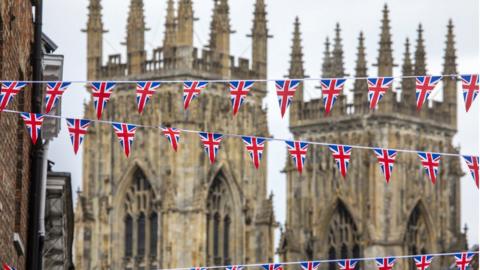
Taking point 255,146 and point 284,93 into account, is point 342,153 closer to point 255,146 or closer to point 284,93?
point 255,146

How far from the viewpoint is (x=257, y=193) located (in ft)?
283

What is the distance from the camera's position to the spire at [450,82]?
93750 millimetres

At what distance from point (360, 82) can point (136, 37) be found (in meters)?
9.20

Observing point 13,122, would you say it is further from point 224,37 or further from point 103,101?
point 224,37

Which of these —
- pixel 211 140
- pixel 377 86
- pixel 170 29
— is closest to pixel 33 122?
pixel 211 140

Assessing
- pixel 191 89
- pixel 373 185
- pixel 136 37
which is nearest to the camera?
pixel 191 89

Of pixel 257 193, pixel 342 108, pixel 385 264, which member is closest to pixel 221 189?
pixel 257 193

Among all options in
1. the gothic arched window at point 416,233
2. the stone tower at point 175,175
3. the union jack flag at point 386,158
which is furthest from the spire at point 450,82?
the union jack flag at point 386,158

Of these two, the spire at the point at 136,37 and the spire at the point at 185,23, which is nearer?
the spire at the point at 185,23

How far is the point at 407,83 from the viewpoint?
93.4m

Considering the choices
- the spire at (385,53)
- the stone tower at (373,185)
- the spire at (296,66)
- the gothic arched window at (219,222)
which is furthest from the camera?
the spire at (296,66)

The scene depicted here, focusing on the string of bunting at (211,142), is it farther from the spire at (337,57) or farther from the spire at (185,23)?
the spire at (337,57)

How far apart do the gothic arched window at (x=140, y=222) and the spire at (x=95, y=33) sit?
536cm

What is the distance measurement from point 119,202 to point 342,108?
36.1 ft
